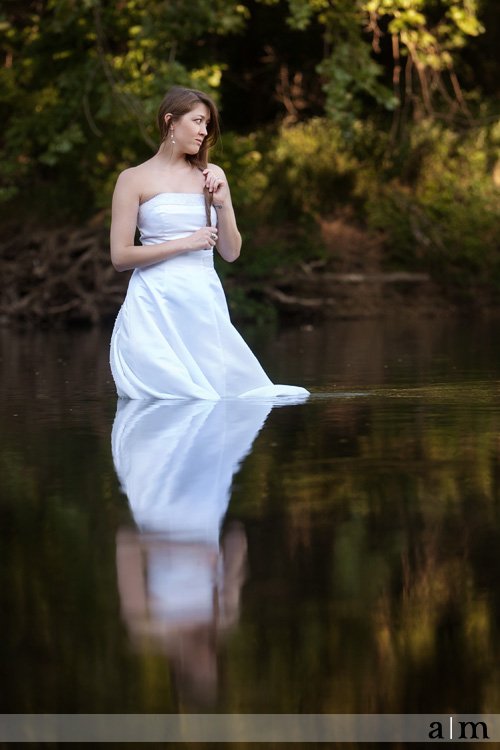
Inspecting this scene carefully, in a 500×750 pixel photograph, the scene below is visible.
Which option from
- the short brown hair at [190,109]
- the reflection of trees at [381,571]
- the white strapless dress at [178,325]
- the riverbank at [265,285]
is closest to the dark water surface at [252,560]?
the reflection of trees at [381,571]

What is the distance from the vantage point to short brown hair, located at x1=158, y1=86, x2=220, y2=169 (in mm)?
8844

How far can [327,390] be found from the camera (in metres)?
10.0

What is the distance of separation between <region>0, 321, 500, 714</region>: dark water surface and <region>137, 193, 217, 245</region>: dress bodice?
3.76 ft

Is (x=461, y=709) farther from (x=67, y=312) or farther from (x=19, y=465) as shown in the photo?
(x=67, y=312)

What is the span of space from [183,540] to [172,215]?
4800 mm

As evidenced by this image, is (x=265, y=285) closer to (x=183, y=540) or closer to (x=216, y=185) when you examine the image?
(x=216, y=185)

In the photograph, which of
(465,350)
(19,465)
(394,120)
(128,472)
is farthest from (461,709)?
(394,120)

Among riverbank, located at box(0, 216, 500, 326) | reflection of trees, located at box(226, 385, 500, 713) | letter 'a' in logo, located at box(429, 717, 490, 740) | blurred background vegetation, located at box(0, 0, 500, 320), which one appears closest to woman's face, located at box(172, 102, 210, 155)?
reflection of trees, located at box(226, 385, 500, 713)

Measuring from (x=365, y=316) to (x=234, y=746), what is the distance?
69.6 feet

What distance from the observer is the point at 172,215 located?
355 inches

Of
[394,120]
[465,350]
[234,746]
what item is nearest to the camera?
[234,746]

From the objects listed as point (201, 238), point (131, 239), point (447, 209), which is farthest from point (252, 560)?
point (447, 209)

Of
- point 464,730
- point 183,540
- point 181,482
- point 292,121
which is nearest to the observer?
point 464,730

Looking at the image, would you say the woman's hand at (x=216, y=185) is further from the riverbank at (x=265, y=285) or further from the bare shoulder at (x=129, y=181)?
the riverbank at (x=265, y=285)
